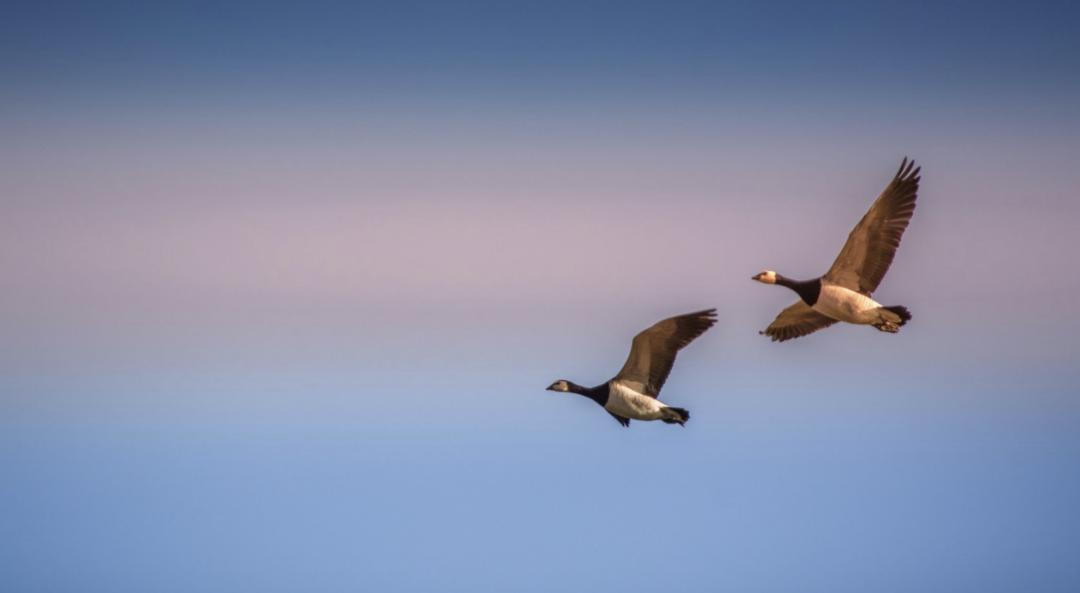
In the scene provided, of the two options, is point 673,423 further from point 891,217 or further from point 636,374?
point 891,217

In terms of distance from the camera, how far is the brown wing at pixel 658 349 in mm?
29484

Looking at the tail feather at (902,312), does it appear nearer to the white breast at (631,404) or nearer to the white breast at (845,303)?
the white breast at (845,303)

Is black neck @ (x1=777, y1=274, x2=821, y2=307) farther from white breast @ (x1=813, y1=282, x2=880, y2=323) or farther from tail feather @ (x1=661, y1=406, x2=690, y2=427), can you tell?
tail feather @ (x1=661, y1=406, x2=690, y2=427)

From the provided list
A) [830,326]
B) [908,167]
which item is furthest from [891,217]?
[830,326]

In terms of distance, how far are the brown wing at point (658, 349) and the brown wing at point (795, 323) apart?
3.84 metres

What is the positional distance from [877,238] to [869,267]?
58cm

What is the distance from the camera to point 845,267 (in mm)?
30484

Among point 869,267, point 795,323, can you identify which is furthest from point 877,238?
point 795,323

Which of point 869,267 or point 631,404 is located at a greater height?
point 869,267

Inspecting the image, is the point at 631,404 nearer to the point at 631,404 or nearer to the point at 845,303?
the point at 631,404

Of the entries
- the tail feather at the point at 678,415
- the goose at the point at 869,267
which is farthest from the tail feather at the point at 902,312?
the tail feather at the point at 678,415

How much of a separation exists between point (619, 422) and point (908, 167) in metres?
7.07

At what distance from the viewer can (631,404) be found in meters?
30.2

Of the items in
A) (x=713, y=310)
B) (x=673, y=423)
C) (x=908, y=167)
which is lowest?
(x=673, y=423)
